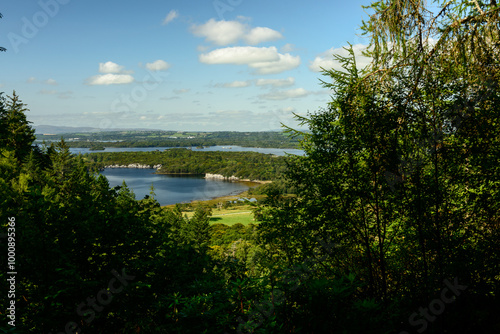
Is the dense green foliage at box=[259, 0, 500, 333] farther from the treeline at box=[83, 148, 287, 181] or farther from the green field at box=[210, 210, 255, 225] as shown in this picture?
the treeline at box=[83, 148, 287, 181]

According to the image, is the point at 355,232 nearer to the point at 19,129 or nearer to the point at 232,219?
the point at 19,129

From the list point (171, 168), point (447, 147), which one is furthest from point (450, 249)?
point (171, 168)

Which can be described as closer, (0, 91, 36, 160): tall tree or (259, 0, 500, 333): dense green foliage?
(259, 0, 500, 333): dense green foliage

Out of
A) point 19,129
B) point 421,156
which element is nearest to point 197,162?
point 19,129

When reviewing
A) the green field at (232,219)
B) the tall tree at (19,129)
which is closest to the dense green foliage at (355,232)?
the tall tree at (19,129)

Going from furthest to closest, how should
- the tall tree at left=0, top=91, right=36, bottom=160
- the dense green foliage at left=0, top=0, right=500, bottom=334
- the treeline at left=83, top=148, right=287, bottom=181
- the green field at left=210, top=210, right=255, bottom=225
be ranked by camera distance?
the treeline at left=83, top=148, right=287, bottom=181, the green field at left=210, top=210, right=255, bottom=225, the tall tree at left=0, top=91, right=36, bottom=160, the dense green foliage at left=0, top=0, right=500, bottom=334

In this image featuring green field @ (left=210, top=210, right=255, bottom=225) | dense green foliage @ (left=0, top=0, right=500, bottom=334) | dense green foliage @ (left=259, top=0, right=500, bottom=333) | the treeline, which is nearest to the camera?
dense green foliage @ (left=0, top=0, right=500, bottom=334)

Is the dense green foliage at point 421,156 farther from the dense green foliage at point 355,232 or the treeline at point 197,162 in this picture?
the treeline at point 197,162

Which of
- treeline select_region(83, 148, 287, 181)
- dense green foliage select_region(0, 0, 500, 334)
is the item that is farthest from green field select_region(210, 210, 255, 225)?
treeline select_region(83, 148, 287, 181)

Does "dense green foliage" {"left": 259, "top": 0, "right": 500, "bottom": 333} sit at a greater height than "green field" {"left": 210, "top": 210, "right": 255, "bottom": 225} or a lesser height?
greater

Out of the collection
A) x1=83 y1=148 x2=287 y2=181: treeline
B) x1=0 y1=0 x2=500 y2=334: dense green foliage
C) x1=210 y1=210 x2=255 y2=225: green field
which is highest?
x1=0 y1=0 x2=500 y2=334: dense green foliage

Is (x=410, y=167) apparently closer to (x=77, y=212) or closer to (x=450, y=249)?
(x=450, y=249)
